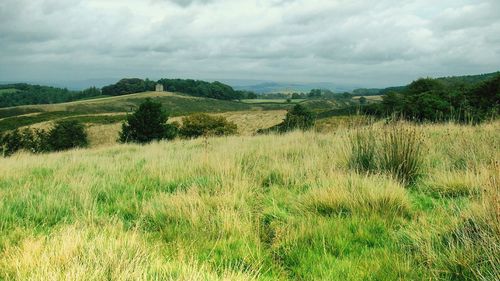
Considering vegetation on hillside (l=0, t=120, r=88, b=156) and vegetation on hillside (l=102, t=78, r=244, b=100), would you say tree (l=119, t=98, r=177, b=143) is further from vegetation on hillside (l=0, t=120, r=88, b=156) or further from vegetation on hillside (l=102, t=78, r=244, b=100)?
vegetation on hillside (l=102, t=78, r=244, b=100)

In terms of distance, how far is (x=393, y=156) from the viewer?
6.03 metres

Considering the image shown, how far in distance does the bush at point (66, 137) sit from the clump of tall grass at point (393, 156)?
46.1 m

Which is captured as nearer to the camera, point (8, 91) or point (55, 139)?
point (55, 139)

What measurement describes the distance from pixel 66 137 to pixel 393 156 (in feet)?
162

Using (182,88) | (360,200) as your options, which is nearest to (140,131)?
(360,200)

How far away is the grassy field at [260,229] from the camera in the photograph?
2.75m

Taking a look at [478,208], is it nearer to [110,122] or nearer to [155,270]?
[155,270]

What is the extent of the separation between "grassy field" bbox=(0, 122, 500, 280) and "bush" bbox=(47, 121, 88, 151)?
45.8 metres

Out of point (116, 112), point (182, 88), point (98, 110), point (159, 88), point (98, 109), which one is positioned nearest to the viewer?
point (116, 112)

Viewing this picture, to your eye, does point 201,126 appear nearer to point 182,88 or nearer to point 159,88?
point 159,88

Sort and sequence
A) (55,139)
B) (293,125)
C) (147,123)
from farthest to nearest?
(55,139) → (147,123) → (293,125)

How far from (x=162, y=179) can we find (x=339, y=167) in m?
2.96

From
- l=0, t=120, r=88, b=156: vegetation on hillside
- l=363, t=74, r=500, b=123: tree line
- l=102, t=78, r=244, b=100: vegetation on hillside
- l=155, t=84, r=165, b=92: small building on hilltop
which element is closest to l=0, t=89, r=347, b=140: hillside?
l=0, t=120, r=88, b=156: vegetation on hillside

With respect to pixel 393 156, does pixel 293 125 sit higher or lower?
lower
